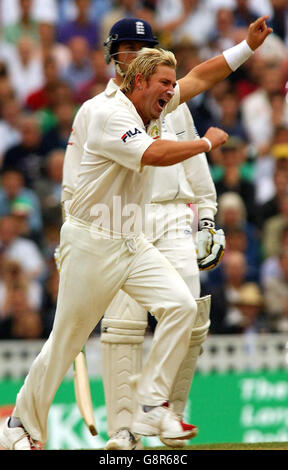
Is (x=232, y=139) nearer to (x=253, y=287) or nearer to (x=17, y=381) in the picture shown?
(x=253, y=287)

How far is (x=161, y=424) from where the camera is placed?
17.4 ft

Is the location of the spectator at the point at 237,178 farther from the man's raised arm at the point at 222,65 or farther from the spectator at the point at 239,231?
the man's raised arm at the point at 222,65

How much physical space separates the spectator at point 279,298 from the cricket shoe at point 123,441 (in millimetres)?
3297

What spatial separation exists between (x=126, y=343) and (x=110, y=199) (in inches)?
41.5

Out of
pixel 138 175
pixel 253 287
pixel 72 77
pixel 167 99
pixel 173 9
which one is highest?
pixel 173 9

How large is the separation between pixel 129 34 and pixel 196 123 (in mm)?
4397

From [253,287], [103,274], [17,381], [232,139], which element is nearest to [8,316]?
[17,381]

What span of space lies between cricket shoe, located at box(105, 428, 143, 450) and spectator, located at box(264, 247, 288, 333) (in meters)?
3.30

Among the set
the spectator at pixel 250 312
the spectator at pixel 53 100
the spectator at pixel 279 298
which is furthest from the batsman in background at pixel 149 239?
the spectator at pixel 53 100

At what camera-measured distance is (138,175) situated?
550 cm

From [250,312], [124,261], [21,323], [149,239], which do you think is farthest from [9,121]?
[124,261]

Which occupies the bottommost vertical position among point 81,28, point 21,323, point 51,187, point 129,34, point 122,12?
point 21,323

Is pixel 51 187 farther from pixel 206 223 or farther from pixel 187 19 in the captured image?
pixel 206 223

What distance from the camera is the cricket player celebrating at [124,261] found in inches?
211
